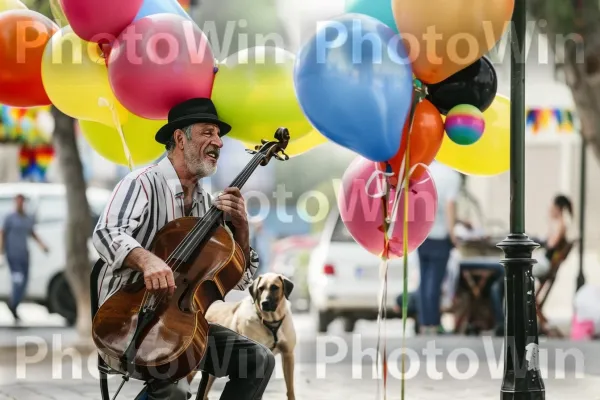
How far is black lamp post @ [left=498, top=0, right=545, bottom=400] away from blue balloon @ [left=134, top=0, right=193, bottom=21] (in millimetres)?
1802

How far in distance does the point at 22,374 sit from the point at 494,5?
543 centimetres

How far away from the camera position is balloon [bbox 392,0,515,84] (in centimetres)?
487

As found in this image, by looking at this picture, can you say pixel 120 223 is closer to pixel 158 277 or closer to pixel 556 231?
pixel 158 277

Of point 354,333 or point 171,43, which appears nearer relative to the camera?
point 171,43

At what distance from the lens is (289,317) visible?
6898 mm

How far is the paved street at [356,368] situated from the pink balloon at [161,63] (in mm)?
2398

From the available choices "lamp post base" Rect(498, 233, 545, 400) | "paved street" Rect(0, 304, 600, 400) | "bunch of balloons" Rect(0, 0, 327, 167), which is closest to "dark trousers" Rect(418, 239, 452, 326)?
"paved street" Rect(0, 304, 600, 400)

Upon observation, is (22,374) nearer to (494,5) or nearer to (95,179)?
(494,5)

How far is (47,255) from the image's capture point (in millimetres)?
13617

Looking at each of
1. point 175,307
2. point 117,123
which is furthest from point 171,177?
point 117,123

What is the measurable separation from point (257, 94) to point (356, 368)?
469 cm

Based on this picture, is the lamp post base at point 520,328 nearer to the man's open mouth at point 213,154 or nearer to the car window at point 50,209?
the man's open mouth at point 213,154

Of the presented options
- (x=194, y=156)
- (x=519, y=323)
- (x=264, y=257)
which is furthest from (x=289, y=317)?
(x=264, y=257)

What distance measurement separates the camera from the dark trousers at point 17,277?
12.9 m
